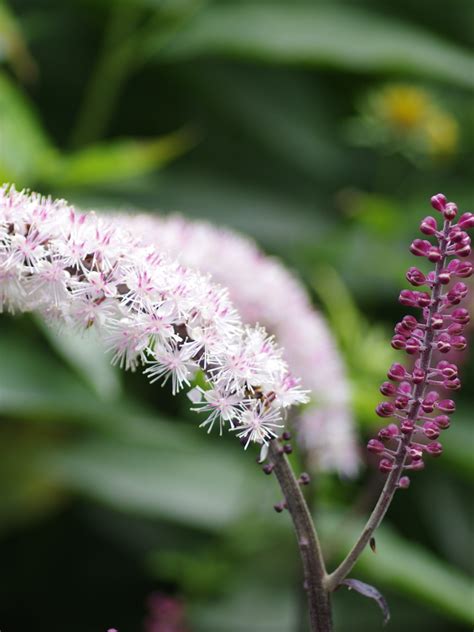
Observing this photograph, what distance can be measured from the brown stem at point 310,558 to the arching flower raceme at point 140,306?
0.04m

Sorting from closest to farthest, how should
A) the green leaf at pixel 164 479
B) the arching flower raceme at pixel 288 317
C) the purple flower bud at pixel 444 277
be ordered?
1. the purple flower bud at pixel 444 277
2. the arching flower raceme at pixel 288 317
3. the green leaf at pixel 164 479

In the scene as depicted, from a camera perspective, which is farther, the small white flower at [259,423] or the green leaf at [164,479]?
the green leaf at [164,479]

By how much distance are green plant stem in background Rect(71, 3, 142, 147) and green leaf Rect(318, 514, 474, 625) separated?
86 cm

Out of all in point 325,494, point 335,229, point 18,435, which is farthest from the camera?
point 335,229

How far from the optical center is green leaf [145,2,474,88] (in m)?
1.70

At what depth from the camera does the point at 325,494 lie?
1354 mm

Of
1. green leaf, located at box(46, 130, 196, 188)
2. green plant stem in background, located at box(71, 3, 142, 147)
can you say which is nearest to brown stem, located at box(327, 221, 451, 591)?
green leaf, located at box(46, 130, 196, 188)

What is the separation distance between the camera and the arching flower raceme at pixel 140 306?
518mm

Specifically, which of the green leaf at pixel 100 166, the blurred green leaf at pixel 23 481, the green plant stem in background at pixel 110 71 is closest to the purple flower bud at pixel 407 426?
the green leaf at pixel 100 166

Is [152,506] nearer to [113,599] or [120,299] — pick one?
[113,599]

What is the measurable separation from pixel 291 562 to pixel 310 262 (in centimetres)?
55

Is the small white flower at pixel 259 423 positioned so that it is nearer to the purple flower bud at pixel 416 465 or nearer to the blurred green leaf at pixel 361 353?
the purple flower bud at pixel 416 465

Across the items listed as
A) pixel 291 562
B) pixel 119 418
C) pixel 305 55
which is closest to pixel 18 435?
pixel 119 418

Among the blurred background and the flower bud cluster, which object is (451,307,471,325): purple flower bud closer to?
the flower bud cluster
